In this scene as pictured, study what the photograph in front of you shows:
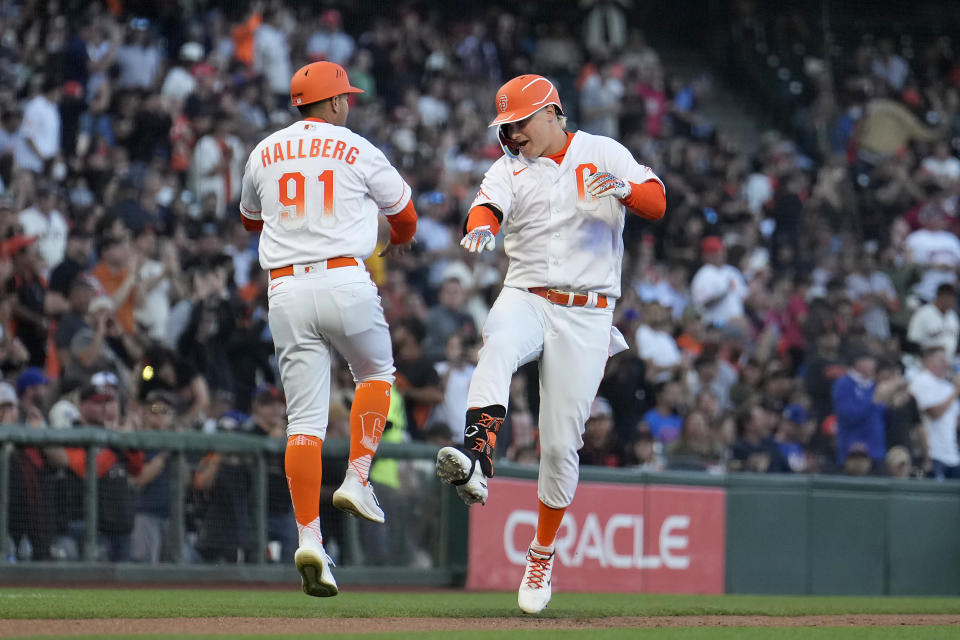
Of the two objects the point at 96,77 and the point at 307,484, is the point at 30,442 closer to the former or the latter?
the point at 307,484

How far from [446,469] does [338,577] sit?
476 centimetres

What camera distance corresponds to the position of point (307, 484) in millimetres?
6770

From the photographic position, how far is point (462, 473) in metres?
6.37

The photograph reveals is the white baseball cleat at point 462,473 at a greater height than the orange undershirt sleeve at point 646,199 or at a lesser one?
lesser

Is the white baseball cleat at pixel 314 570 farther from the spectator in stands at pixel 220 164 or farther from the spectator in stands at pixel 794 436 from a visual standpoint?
the spectator in stands at pixel 220 164

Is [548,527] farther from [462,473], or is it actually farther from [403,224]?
[403,224]

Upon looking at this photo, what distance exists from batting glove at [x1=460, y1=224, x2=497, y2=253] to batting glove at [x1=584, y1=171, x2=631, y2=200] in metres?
0.58

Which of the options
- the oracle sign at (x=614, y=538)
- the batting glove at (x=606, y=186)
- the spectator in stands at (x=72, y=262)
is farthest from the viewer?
the spectator in stands at (x=72, y=262)

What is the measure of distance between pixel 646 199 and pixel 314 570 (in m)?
2.34

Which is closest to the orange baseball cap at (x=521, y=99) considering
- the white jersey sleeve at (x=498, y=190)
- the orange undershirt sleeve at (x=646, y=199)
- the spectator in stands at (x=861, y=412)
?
the white jersey sleeve at (x=498, y=190)

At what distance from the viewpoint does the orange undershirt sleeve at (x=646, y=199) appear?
706cm

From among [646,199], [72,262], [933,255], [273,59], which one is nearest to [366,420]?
[646,199]

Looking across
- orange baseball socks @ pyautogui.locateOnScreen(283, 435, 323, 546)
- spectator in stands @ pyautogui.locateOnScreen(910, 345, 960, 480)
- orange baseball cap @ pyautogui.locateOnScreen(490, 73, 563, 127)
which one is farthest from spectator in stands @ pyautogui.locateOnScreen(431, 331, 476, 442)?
orange baseball socks @ pyautogui.locateOnScreen(283, 435, 323, 546)

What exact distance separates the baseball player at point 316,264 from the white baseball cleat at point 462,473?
565 mm
